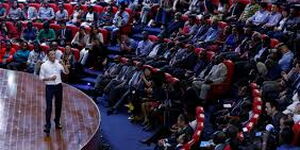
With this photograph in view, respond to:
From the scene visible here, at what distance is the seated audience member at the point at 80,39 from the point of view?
1459cm

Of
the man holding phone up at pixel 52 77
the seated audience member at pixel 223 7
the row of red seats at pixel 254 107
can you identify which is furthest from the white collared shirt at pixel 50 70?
the seated audience member at pixel 223 7

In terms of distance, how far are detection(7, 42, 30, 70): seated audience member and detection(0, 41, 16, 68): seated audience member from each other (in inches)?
6.3

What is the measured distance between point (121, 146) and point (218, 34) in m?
3.81

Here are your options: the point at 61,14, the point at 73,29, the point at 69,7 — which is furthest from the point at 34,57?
the point at 69,7

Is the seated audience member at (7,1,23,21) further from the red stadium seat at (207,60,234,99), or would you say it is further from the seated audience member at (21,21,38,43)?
the red stadium seat at (207,60,234,99)

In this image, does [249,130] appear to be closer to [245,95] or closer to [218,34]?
[245,95]

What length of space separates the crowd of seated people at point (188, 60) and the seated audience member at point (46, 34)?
29 millimetres

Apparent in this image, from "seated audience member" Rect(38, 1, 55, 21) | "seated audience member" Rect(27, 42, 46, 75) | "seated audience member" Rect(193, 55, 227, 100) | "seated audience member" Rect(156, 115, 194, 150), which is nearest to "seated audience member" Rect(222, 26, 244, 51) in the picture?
"seated audience member" Rect(193, 55, 227, 100)

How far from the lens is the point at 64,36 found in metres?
15.4

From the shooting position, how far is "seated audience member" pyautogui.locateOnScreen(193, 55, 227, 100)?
10.6 m

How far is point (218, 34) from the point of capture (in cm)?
1252

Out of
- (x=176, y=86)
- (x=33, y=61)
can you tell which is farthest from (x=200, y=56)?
(x=33, y=61)

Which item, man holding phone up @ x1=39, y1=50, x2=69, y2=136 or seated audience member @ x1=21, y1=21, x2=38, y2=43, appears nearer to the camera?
man holding phone up @ x1=39, y1=50, x2=69, y2=136

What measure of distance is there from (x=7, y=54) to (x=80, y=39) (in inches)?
79.8
